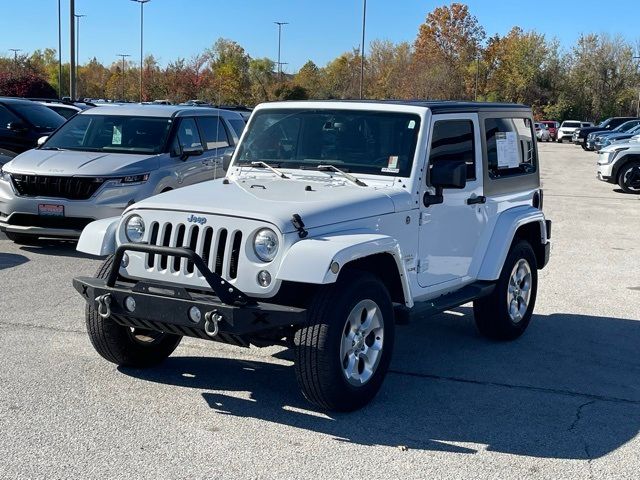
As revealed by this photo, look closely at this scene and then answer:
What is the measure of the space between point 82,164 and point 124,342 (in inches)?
202

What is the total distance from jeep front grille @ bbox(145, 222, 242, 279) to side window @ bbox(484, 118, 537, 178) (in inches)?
108

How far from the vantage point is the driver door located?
6.20 meters

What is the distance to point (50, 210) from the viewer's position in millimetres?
10172

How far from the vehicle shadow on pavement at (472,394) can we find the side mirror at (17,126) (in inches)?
345

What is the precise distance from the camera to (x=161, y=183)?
10.7 meters

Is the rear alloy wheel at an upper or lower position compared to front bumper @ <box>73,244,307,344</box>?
lower

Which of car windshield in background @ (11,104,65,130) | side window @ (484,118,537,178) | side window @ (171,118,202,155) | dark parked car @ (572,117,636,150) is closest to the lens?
side window @ (484,118,537,178)

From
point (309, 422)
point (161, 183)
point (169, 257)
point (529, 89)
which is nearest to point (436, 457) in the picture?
point (309, 422)

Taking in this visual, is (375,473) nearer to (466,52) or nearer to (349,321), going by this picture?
(349,321)

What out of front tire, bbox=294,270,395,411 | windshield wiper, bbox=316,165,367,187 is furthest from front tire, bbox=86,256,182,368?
windshield wiper, bbox=316,165,367,187

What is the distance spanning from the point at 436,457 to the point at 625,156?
18604 millimetres

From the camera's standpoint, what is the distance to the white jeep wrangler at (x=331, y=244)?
4930mm

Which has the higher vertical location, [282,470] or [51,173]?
[51,173]

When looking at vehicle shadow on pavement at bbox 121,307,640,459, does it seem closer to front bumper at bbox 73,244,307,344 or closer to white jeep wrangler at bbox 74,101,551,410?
white jeep wrangler at bbox 74,101,551,410
